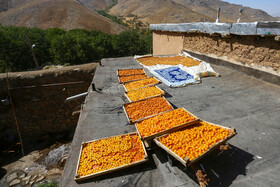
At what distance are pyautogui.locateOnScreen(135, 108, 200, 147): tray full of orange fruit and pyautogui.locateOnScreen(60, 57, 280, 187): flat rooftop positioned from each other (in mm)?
418

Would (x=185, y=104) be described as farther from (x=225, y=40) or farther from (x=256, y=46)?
(x=225, y=40)

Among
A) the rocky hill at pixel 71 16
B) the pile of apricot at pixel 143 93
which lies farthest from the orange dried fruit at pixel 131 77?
the rocky hill at pixel 71 16

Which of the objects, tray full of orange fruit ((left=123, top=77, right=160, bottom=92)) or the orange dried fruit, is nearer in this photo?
tray full of orange fruit ((left=123, top=77, right=160, bottom=92))

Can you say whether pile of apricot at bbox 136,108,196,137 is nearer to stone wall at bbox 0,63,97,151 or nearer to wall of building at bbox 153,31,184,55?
wall of building at bbox 153,31,184,55

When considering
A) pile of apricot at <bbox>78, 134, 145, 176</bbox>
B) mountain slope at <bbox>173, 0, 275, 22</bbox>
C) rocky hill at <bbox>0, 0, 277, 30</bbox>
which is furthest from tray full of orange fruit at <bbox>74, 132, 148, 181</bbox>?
mountain slope at <bbox>173, 0, 275, 22</bbox>

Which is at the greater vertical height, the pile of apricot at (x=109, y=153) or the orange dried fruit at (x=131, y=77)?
the orange dried fruit at (x=131, y=77)

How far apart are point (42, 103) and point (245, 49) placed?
1244cm

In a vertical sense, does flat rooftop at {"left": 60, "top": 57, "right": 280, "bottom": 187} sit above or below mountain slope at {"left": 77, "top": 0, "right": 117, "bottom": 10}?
below

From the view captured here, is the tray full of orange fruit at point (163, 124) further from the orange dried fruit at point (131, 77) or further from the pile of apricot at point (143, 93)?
the orange dried fruit at point (131, 77)

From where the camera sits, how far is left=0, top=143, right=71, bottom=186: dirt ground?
8555mm

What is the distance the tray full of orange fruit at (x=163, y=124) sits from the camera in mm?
3020

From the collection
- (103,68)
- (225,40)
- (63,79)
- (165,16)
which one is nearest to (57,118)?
(63,79)

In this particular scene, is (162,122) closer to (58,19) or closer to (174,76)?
(174,76)

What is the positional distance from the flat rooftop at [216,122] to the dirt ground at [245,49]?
61cm
